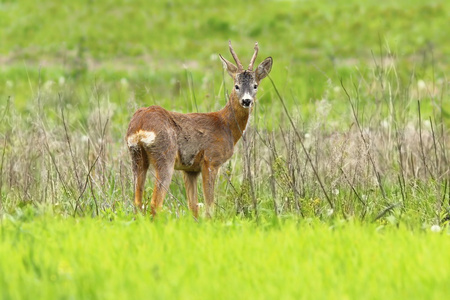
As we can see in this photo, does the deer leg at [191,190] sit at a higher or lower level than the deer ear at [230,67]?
lower

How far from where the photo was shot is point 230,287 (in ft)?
12.5

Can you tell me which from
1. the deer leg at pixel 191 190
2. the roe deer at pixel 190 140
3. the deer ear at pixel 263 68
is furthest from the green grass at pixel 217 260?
the deer ear at pixel 263 68

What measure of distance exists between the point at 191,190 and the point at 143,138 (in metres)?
0.93

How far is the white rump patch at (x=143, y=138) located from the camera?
19.6 feet

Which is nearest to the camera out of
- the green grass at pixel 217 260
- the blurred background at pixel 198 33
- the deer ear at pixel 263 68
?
the green grass at pixel 217 260

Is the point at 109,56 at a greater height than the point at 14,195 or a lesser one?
greater

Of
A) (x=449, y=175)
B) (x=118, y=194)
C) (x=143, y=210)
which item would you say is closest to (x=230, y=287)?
(x=143, y=210)

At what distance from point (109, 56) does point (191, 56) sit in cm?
226

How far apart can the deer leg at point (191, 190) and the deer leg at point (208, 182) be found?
0.50 feet

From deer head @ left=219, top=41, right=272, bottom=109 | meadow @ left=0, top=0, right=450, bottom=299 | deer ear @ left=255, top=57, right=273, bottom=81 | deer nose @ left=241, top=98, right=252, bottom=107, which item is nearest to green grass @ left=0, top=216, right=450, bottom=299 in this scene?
meadow @ left=0, top=0, right=450, bottom=299

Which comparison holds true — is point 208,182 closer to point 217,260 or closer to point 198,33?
point 217,260

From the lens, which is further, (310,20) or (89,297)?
(310,20)

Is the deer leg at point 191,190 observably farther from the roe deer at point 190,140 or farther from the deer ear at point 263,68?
the deer ear at point 263,68

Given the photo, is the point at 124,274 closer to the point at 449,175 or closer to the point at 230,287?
the point at 230,287
